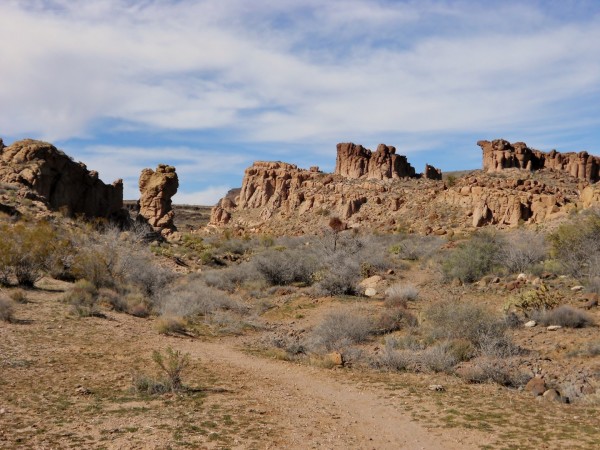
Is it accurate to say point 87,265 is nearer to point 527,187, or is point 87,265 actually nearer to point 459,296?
point 459,296

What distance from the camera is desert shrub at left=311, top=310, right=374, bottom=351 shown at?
14.5 metres

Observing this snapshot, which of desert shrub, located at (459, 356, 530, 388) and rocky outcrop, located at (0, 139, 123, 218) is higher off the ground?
rocky outcrop, located at (0, 139, 123, 218)

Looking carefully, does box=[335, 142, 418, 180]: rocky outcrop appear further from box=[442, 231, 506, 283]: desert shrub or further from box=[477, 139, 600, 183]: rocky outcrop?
box=[442, 231, 506, 283]: desert shrub

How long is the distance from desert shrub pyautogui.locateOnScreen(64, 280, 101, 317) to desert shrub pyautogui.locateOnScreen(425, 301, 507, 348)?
1036 centimetres

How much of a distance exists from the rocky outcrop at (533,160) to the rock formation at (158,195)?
4842 centimetres

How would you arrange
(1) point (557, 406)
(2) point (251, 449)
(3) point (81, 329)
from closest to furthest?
(2) point (251, 449), (1) point (557, 406), (3) point (81, 329)

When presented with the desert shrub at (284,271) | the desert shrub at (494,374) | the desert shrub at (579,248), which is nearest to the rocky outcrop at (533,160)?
the desert shrub at (579,248)

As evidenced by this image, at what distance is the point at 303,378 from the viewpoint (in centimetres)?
1162

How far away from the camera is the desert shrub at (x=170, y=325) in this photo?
1613 cm

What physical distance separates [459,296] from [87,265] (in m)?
14.8

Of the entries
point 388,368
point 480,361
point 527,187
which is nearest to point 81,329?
point 388,368

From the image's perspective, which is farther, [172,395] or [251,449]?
[172,395]

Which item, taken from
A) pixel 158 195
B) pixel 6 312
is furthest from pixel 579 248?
pixel 158 195

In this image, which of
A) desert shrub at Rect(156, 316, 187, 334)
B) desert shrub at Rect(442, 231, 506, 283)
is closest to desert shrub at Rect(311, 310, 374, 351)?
desert shrub at Rect(156, 316, 187, 334)
